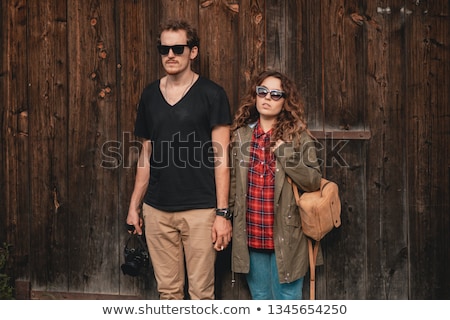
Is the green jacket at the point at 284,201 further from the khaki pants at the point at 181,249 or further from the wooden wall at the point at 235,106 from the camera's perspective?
the wooden wall at the point at 235,106

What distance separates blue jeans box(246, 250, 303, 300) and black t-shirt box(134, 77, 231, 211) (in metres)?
0.44

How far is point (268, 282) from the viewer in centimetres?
353

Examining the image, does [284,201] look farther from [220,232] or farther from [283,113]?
[283,113]

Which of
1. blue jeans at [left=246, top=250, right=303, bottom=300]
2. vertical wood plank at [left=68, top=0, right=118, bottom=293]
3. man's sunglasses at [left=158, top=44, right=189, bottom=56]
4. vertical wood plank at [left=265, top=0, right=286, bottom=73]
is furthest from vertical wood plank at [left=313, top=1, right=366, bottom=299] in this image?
vertical wood plank at [left=68, top=0, right=118, bottom=293]

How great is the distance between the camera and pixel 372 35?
3.79m

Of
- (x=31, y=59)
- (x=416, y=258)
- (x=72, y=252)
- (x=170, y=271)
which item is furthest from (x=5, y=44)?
(x=416, y=258)

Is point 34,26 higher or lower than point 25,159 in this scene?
higher

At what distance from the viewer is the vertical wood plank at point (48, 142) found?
13.3 feet

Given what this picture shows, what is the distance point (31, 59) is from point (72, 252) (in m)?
1.36

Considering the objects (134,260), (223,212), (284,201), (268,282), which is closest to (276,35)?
(284,201)

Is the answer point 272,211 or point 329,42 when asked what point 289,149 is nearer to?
point 272,211

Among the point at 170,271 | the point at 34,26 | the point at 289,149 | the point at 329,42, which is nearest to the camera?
the point at 289,149

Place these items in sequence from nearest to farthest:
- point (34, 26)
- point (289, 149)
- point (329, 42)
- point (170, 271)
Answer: point (289, 149) → point (170, 271) → point (329, 42) → point (34, 26)

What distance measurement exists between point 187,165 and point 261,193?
458mm
